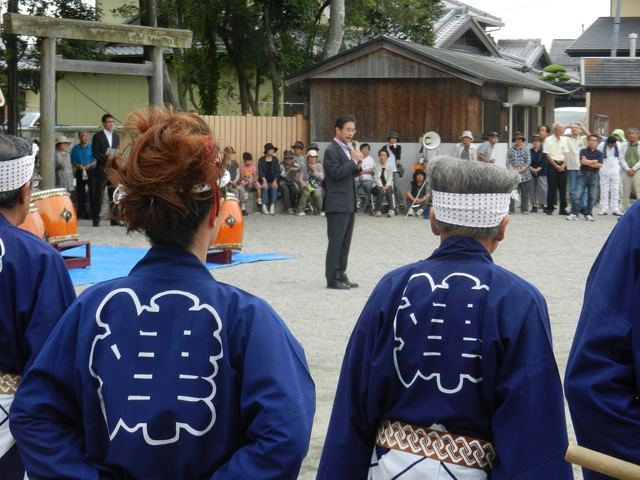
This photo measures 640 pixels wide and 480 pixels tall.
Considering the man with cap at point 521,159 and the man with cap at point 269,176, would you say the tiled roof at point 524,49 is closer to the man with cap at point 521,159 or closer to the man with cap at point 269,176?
the man with cap at point 521,159

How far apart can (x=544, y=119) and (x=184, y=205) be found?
25678 mm

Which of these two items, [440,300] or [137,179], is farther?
[440,300]

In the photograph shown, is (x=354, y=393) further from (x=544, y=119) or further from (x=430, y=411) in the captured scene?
(x=544, y=119)

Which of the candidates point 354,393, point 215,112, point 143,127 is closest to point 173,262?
point 143,127

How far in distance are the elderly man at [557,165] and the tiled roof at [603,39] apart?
21531 mm

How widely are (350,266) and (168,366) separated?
31.7 feet

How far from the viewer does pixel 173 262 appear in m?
2.18

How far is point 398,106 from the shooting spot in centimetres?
2106

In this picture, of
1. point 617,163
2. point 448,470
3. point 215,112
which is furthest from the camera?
point 215,112

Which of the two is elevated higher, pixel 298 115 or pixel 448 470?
pixel 298 115

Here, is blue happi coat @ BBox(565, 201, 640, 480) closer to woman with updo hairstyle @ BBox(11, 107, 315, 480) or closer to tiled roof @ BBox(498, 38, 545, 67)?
woman with updo hairstyle @ BBox(11, 107, 315, 480)

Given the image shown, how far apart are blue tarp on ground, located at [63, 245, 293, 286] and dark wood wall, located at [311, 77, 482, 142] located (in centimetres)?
878

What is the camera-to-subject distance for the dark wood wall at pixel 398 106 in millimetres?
20594

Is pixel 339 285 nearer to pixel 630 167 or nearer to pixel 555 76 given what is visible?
pixel 630 167
